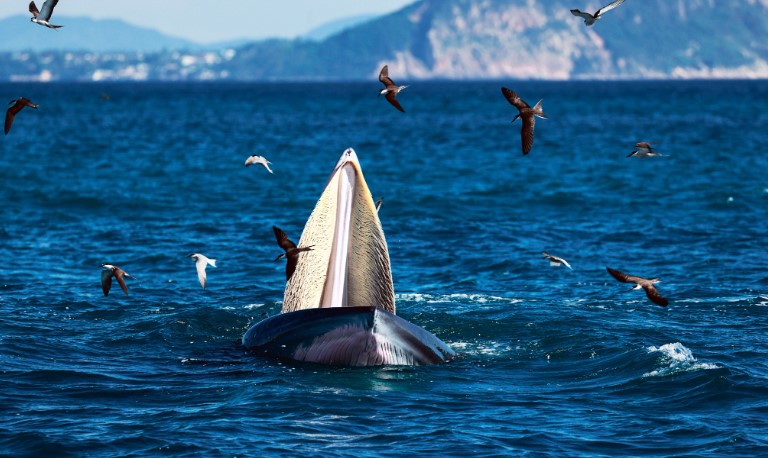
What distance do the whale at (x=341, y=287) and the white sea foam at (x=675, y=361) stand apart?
9.11ft

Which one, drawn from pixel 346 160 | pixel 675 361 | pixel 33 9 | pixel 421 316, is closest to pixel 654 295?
pixel 675 361

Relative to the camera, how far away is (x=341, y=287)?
15305 mm

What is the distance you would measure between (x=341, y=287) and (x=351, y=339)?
108 centimetres

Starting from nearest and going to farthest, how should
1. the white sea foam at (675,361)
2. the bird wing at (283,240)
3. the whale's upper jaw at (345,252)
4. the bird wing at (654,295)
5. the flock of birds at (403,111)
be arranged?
the bird wing at (654,295) → the bird wing at (283,240) → the flock of birds at (403,111) → the whale's upper jaw at (345,252) → the white sea foam at (675,361)

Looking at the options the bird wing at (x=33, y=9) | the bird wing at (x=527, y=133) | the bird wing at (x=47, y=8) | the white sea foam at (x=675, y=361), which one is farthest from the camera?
the bird wing at (x=33, y=9)

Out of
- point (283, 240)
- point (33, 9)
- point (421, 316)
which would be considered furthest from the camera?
point (33, 9)

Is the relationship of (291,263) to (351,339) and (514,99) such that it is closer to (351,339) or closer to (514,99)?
(351,339)

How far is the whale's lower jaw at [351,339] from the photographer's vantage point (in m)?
14.3

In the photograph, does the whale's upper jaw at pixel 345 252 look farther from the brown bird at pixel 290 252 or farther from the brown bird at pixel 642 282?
the brown bird at pixel 642 282

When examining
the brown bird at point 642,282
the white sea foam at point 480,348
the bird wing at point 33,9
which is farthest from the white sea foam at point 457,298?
the bird wing at point 33,9

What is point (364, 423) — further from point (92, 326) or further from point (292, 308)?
point (92, 326)

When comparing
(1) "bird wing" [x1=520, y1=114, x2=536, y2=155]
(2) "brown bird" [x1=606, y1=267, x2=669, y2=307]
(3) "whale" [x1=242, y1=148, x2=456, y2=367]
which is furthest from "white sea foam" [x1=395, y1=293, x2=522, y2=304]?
(2) "brown bird" [x1=606, y1=267, x2=669, y2=307]

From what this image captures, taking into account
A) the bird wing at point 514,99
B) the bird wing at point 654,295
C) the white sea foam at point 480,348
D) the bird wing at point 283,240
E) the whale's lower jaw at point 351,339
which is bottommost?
the white sea foam at point 480,348

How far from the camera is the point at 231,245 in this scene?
1093 inches
